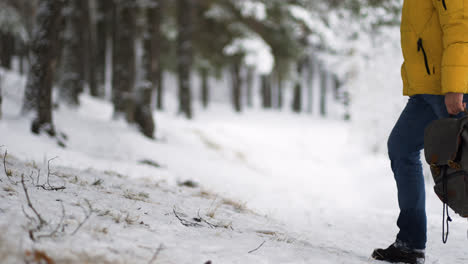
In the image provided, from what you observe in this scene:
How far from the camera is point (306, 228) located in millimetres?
4066

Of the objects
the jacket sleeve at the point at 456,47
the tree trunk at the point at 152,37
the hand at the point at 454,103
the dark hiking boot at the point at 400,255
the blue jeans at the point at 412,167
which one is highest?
the tree trunk at the point at 152,37

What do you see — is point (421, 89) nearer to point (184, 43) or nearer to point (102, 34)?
point (184, 43)

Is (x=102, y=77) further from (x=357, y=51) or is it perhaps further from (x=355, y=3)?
(x=355, y=3)

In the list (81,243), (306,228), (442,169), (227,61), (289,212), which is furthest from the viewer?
(227,61)

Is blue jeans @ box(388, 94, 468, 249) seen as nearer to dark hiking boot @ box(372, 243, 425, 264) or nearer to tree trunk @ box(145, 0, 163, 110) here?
dark hiking boot @ box(372, 243, 425, 264)

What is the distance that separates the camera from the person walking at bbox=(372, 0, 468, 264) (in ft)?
7.97

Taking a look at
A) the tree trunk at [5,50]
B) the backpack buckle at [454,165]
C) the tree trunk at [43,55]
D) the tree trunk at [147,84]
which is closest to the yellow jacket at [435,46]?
the backpack buckle at [454,165]

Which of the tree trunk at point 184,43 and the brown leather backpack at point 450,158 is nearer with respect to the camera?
the brown leather backpack at point 450,158

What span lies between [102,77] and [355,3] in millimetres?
13956

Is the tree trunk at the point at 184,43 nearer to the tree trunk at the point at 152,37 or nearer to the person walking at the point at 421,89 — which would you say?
the tree trunk at the point at 152,37

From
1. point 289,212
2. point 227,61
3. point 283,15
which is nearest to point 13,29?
point 227,61

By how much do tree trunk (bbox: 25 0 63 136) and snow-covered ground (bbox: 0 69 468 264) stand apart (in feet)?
1.14

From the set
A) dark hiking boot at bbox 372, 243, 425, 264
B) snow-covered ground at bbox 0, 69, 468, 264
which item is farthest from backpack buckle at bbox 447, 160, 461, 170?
snow-covered ground at bbox 0, 69, 468, 264

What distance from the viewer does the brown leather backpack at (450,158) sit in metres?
2.37
